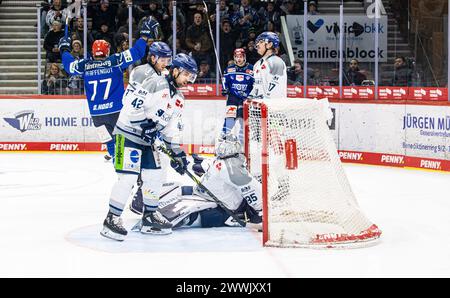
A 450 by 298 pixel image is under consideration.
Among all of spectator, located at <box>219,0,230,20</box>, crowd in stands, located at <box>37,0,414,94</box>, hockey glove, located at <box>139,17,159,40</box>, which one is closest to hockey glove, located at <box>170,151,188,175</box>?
hockey glove, located at <box>139,17,159,40</box>

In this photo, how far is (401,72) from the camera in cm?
1258

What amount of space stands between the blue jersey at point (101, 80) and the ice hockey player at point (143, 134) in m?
2.15

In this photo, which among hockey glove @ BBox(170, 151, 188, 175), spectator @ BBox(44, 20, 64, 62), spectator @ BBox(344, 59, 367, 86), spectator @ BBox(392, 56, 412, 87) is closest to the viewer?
hockey glove @ BBox(170, 151, 188, 175)

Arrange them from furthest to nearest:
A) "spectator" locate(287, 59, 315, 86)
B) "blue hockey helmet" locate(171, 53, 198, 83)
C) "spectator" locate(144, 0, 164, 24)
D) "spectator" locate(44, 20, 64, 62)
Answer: "spectator" locate(44, 20, 64, 62)
"spectator" locate(144, 0, 164, 24)
"spectator" locate(287, 59, 315, 86)
"blue hockey helmet" locate(171, 53, 198, 83)

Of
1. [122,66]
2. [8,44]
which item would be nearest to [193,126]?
[8,44]

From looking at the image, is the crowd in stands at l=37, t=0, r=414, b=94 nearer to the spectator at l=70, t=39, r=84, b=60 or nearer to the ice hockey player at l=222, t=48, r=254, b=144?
the spectator at l=70, t=39, r=84, b=60

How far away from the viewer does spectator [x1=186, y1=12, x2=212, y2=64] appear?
1348 cm

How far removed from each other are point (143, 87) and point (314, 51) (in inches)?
275

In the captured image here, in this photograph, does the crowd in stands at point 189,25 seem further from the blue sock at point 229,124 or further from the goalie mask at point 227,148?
the goalie mask at point 227,148

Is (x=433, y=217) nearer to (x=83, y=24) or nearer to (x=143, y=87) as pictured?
(x=143, y=87)

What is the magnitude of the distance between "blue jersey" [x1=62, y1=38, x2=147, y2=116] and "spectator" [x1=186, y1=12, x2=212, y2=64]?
4835 millimetres

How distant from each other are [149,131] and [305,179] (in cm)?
122

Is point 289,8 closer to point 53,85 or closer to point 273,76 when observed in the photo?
point 53,85

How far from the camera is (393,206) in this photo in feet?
27.0
